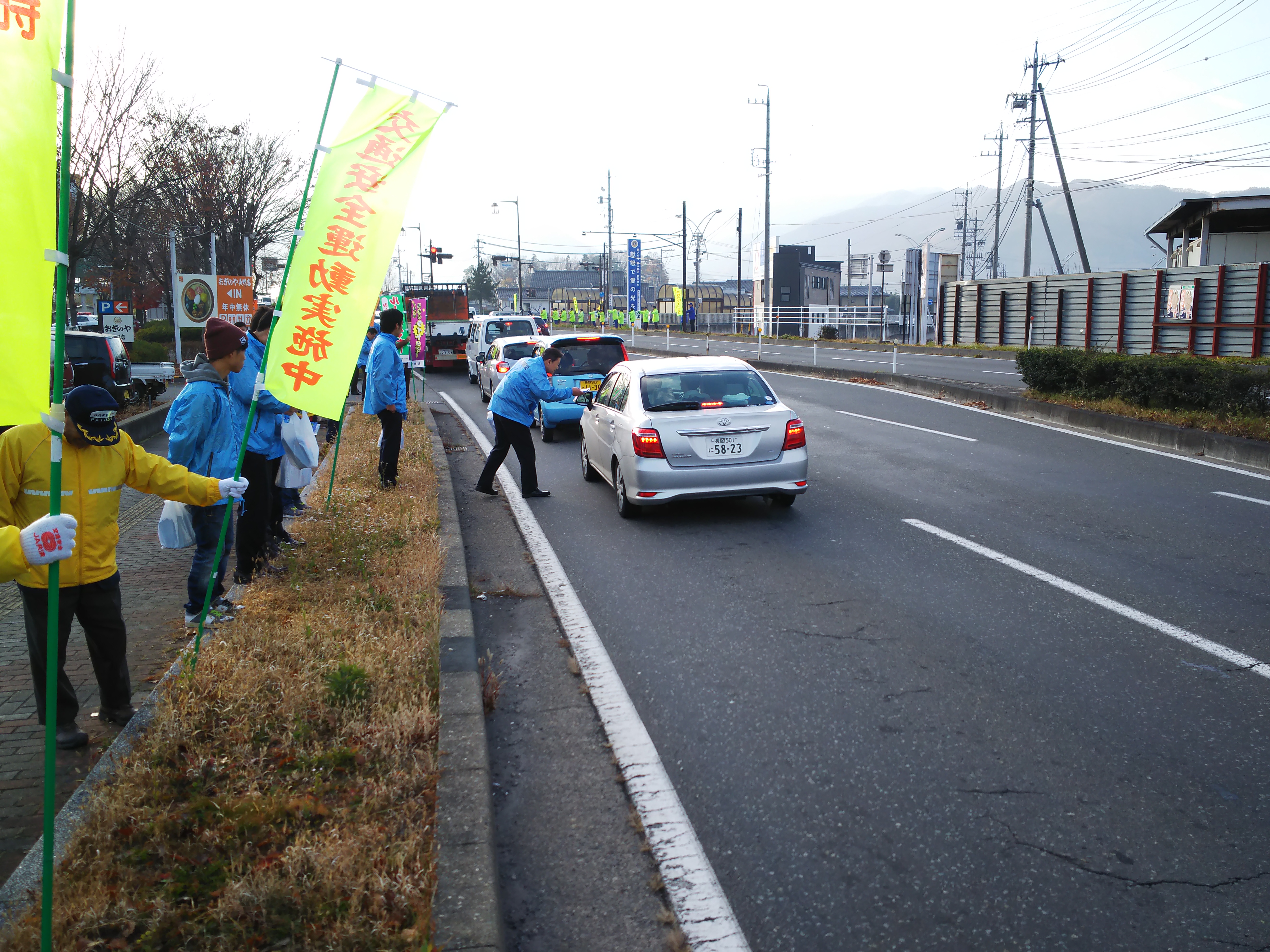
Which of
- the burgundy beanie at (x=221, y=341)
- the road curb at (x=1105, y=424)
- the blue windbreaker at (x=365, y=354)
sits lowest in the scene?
the road curb at (x=1105, y=424)

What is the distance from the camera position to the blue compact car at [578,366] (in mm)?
14484

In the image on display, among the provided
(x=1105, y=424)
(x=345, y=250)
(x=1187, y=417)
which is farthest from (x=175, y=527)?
(x=1105, y=424)

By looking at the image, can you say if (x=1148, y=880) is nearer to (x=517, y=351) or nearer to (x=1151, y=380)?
(x=1151, y=380)

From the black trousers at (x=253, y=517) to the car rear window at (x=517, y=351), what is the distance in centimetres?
1073

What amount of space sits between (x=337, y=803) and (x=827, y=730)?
2.17 meters

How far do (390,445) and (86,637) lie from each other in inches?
215

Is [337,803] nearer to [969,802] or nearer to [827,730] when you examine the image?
[827,730]

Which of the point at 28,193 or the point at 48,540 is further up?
the point at 28,193

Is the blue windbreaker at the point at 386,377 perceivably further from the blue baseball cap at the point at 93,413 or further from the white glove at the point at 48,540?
the white glove at the point at 48,540

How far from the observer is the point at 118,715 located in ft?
15.0

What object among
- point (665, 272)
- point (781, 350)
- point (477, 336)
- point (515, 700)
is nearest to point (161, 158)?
point (477, 336)

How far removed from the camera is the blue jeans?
5.80 meters

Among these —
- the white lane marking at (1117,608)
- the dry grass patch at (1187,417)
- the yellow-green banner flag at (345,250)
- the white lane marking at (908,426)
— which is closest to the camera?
the white lane marking at (1117,608)

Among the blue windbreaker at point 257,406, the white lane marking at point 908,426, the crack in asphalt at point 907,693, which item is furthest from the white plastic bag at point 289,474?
the white lane marking at point 908,426
